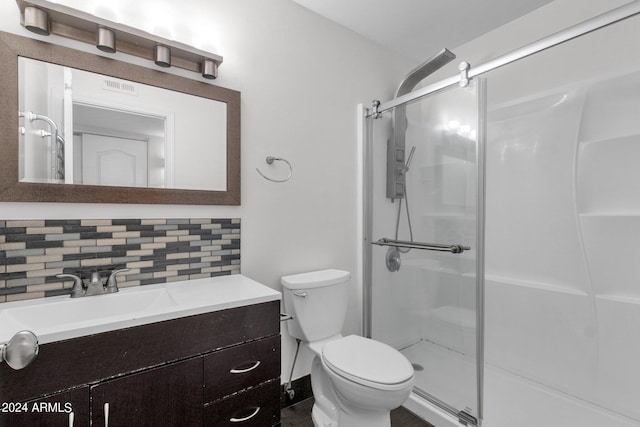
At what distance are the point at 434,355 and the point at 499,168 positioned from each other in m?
1.38

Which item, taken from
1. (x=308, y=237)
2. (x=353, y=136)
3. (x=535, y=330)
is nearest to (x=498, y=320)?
(x=535, y=330)

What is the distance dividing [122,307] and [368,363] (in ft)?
3.63

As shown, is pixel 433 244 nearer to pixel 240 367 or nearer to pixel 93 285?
pixel 240 367

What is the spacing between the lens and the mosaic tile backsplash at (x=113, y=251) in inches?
46.8

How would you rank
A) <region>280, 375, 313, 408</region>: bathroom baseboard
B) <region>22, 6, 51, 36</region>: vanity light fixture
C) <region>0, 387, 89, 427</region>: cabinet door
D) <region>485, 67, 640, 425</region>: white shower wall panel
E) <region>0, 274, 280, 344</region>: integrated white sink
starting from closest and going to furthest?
<region>0, 387, 89, 427</region>: cabinet door, <region>0, 274, 280, 344</region>: integrated white sink, <region>22, 6, 51, 36</region>: vanity light fixture, <region>485, 67, 640, 425</region>: white shower wall panel, <region>280, 375, 313, 408</region>: bathroom baseboard

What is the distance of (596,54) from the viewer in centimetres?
181

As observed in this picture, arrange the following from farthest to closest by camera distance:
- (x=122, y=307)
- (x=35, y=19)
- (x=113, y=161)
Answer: (x=113, y=161)
(x=122, y=307)
(x=35, y=19)

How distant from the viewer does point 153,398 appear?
3.43ft

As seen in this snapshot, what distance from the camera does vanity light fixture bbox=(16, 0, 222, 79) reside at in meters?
1.18

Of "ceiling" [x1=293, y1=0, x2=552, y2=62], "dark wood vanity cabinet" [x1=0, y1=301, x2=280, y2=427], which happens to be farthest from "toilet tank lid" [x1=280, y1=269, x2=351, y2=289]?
"ceiling" [x1=293, y1=0, x2=552, y2=62]

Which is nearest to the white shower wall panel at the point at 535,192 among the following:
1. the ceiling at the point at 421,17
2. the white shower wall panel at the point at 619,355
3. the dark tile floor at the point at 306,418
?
the white shower wall panel at the point at 619,355

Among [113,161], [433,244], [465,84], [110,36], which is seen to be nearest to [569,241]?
[433,244]

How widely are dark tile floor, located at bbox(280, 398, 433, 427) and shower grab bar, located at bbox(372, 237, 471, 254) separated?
1.00 m

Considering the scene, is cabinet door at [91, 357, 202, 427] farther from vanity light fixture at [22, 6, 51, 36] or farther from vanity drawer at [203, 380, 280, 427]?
vanity light fixture at [22, 6, 51, 36]
